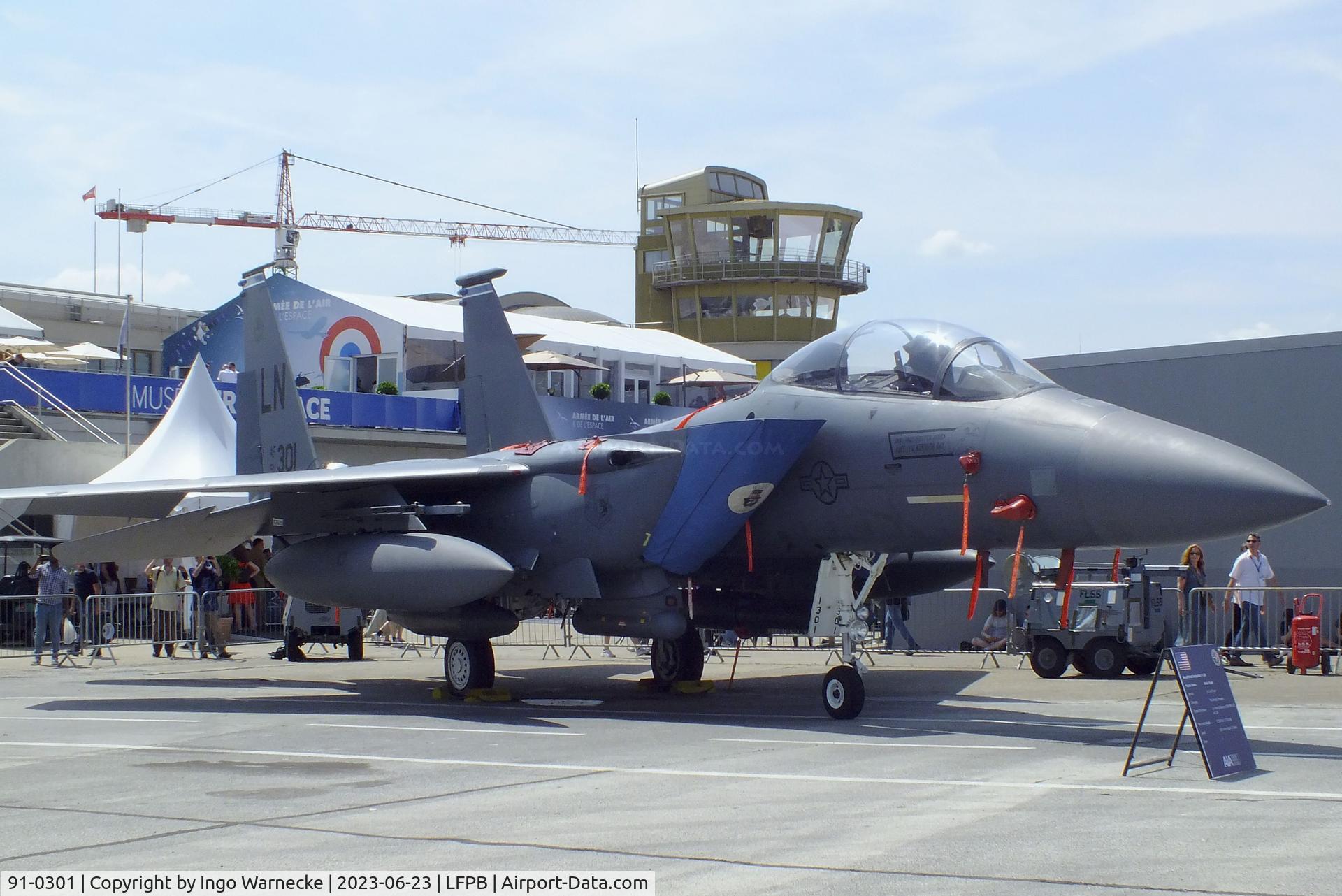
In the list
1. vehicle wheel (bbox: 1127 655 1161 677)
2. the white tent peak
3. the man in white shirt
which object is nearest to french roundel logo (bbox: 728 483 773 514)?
vehicle wheel (bbox: 1127 655 1161 677)

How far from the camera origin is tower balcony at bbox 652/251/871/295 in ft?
212

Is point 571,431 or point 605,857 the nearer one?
point 605,857

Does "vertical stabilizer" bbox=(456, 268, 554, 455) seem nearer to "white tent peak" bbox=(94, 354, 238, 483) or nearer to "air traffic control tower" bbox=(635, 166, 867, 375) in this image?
"white tent peak" bbox=(94, 354, 238, 483)

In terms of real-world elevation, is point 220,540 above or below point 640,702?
above

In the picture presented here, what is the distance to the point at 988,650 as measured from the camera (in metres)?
18.7

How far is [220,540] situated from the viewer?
15.4m

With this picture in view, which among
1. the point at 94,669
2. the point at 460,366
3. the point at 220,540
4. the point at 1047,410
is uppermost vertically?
the point at 460,366

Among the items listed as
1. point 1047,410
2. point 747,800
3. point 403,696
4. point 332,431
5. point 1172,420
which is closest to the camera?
point 747,800

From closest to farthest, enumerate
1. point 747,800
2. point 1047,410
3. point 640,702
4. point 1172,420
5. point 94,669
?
point 747,800, point 1047,410, point 640,702, point 94,669, point 1172,420

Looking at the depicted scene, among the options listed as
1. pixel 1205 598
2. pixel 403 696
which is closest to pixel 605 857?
pixel 403 696

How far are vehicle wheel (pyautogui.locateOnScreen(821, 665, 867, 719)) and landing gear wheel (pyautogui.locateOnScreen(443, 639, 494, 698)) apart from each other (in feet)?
13.1

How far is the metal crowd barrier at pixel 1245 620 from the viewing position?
16047mm

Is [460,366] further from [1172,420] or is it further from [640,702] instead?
[640,702]

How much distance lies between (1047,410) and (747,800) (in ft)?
13.9
